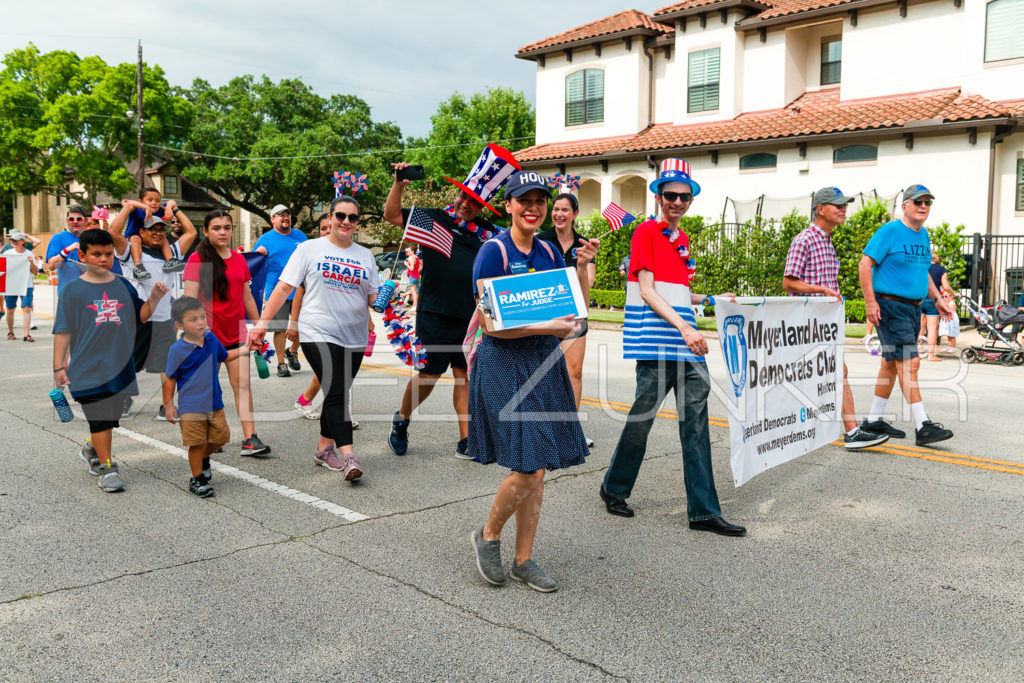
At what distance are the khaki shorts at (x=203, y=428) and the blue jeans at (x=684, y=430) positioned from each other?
2659 millimetres

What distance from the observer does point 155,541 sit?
4.70 meters

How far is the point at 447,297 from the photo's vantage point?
6605 mm

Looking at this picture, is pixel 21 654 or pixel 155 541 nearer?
A: pixel 21 654

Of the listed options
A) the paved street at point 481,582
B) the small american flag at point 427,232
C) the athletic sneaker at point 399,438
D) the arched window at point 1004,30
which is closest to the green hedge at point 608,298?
the arched window at point 1004,30

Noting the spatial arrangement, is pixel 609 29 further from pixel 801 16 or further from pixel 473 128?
pixel 473 128

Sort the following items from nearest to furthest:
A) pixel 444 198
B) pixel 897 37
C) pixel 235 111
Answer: pixel 897 37 → pixel 444 198 → pixel 235 111

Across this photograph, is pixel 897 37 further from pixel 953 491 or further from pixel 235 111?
pixel 235 111

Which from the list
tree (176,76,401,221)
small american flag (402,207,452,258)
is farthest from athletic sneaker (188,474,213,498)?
tree (176,76,401,221)

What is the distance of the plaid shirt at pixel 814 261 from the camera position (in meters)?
6.76

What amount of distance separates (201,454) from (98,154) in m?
49.8

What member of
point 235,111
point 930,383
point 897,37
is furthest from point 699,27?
point 235,111

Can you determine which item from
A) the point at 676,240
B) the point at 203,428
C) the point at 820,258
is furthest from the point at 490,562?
the point at 820,258

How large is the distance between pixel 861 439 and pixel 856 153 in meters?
18.8

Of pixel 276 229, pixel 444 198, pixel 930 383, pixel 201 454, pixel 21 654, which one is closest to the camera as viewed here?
pixel 21 654
